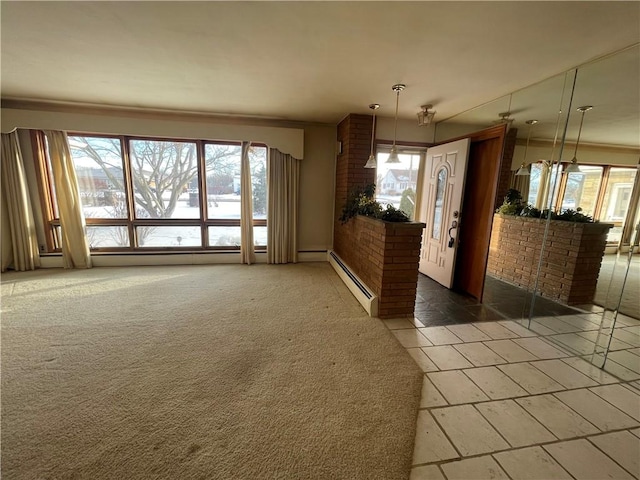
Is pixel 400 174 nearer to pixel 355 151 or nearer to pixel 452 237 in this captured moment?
pixel 355 151

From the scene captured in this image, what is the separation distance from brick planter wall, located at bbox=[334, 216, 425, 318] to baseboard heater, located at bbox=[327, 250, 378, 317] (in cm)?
6

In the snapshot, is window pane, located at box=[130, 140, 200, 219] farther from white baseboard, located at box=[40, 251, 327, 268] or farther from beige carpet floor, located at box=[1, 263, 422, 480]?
beige carpet floor, located at box=[1, 263, 422, 480]

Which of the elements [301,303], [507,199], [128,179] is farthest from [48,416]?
[507,199]

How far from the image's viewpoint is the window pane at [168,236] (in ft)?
14.9

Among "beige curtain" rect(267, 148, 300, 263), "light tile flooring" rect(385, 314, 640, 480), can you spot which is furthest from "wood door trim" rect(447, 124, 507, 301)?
"beige curtain" rect(267, 148, 300, 263)

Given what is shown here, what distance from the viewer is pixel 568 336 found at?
8.38ft

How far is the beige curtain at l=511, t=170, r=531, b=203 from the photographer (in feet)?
9.33

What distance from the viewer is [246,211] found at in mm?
4527

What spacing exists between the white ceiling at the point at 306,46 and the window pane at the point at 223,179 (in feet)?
4.19

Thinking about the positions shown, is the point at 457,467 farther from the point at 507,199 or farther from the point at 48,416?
the point at 507,199

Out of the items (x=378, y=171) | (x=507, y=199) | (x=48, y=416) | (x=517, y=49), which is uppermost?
(x=517, y=49)

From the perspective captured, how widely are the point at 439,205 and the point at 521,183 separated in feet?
3.90

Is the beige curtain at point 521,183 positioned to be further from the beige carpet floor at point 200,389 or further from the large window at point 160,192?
the large window at point 160,192

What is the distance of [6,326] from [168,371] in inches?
73.9
